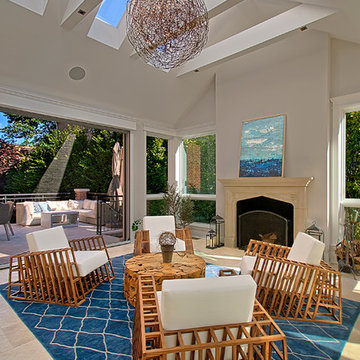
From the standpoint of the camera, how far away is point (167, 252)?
10.3 ft

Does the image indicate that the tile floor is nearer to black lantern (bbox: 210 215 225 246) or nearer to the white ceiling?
black lantern (bbox: 210 215 225 246)

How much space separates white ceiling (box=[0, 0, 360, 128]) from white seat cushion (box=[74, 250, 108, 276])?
2925mm

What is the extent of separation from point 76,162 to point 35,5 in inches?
123

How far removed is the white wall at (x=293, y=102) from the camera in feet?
14.6

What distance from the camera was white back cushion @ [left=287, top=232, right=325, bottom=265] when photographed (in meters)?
2.75

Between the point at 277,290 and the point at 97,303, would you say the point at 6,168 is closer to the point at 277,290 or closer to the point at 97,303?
the point at 97,303

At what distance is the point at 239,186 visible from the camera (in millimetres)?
5332

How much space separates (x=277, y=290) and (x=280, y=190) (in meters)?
2.43

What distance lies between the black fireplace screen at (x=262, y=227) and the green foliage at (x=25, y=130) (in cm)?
422

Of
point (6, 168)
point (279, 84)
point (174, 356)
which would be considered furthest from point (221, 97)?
point (174, 356)

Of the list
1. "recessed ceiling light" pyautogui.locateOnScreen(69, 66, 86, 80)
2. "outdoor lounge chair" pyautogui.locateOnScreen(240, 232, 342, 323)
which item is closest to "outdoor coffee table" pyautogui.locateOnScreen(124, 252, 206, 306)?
"outdoor lounge chair" pyautogui.locateOnScreen(240, 232, 342, 323)

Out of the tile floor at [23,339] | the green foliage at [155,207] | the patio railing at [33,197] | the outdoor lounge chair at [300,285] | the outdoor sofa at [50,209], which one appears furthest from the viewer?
the green foliage at [155,207]

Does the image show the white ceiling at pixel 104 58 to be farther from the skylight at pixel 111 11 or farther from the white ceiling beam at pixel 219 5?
the skylight at pixel 111 11

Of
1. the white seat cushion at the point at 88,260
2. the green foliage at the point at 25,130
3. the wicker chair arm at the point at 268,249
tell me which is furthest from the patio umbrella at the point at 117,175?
the wicker chair arm at the point at 268,249
